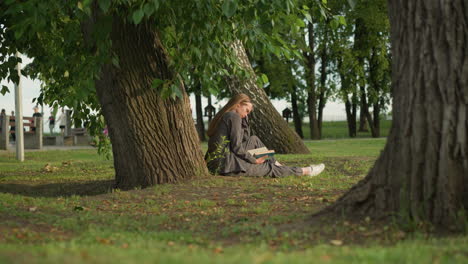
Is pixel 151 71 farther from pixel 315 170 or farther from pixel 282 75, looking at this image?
pixel 282 75

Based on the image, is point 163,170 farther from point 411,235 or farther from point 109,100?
point 411,235

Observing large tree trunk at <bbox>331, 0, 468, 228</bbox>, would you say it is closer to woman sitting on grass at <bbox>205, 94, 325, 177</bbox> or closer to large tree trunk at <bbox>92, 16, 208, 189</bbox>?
large tree trunk at <bbox>92, 16, 208, 189</bbox>

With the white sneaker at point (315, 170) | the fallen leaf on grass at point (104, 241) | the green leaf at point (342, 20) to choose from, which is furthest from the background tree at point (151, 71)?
the fallen leaf on grass at point (104, 241)

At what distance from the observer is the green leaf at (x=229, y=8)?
516 centimetres

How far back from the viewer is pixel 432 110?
4688mm

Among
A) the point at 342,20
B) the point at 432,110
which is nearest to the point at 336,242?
the point at 432,110

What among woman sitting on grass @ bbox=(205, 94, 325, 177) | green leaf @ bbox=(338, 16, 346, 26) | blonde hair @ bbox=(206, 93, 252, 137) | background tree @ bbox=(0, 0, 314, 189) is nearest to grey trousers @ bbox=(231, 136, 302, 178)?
woman sitting on grass @ bbox=(205, 94, 325, 177)

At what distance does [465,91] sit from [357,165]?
7.41 m

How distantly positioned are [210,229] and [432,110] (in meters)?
2.30

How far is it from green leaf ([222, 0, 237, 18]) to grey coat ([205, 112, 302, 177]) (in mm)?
4213

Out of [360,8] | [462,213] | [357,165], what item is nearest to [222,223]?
[462,213]

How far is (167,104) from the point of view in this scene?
28.3ft

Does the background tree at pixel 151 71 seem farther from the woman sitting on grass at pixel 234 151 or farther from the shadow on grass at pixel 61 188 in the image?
the shadow on grass at pixel 61 188

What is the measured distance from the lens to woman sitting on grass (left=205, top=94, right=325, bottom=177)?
9.44 metres
